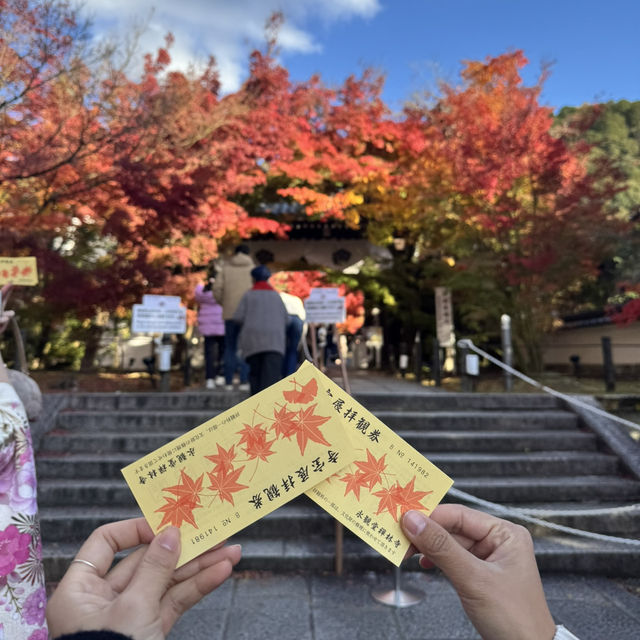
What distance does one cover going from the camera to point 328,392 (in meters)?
0.98

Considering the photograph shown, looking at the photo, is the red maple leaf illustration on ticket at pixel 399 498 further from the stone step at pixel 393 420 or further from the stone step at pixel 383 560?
the stone step at pixel 393 420

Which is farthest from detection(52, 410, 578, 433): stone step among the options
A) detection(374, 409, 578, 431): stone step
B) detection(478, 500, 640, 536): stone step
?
detection(478, 500, 640, 536): stone step

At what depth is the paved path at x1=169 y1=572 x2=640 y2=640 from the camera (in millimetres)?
3047

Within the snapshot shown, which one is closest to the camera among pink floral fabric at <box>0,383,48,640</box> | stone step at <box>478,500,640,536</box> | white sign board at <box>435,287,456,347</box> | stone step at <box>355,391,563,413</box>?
pink floral fabric at <box>0,383,48,640</box>

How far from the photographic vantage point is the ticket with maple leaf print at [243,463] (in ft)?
3.10

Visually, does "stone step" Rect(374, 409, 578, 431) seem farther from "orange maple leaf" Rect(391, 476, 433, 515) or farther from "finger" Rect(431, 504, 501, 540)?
"orange maple leaf" Rect(391, 476, 433, 515)

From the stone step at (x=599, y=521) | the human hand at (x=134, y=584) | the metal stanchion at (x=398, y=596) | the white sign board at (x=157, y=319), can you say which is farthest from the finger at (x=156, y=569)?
the white sign board at (x=157, y=319)

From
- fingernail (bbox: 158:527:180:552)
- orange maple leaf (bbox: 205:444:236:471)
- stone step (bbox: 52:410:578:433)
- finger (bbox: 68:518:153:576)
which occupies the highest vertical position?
orange maple leaf (bbox: 205:444:236:471)

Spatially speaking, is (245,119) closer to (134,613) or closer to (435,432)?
(435,432)

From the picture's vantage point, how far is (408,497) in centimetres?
98

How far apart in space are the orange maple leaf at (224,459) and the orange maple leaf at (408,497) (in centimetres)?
31

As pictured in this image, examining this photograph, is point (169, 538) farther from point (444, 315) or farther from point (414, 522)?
point (444, 315)

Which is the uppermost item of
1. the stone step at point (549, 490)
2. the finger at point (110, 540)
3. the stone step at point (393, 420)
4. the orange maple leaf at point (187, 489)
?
the orange maple leaf at point (187, 489)

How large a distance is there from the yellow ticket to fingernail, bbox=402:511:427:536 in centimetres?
344
